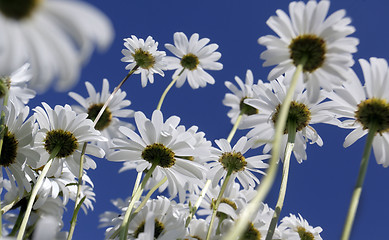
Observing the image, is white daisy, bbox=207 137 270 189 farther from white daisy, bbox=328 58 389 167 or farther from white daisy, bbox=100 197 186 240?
white daisy, bbox=328 58 389 167

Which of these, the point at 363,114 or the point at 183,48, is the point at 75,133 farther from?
the point at 183,48

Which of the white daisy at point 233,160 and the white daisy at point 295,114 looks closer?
the white daisy at point 295,114

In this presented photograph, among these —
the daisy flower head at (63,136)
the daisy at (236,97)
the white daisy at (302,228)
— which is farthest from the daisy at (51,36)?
the daisy at (236,97)

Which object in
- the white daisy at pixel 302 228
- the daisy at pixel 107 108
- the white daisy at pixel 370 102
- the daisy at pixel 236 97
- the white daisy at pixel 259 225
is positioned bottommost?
the white daisy at pixel 259 225

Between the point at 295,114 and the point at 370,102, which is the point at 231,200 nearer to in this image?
the point at 295,114

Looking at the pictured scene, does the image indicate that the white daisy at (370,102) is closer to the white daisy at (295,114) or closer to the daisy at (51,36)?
the white daisy at (295,114)

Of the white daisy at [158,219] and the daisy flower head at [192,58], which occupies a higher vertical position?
the daisy flower head at [192,58]
